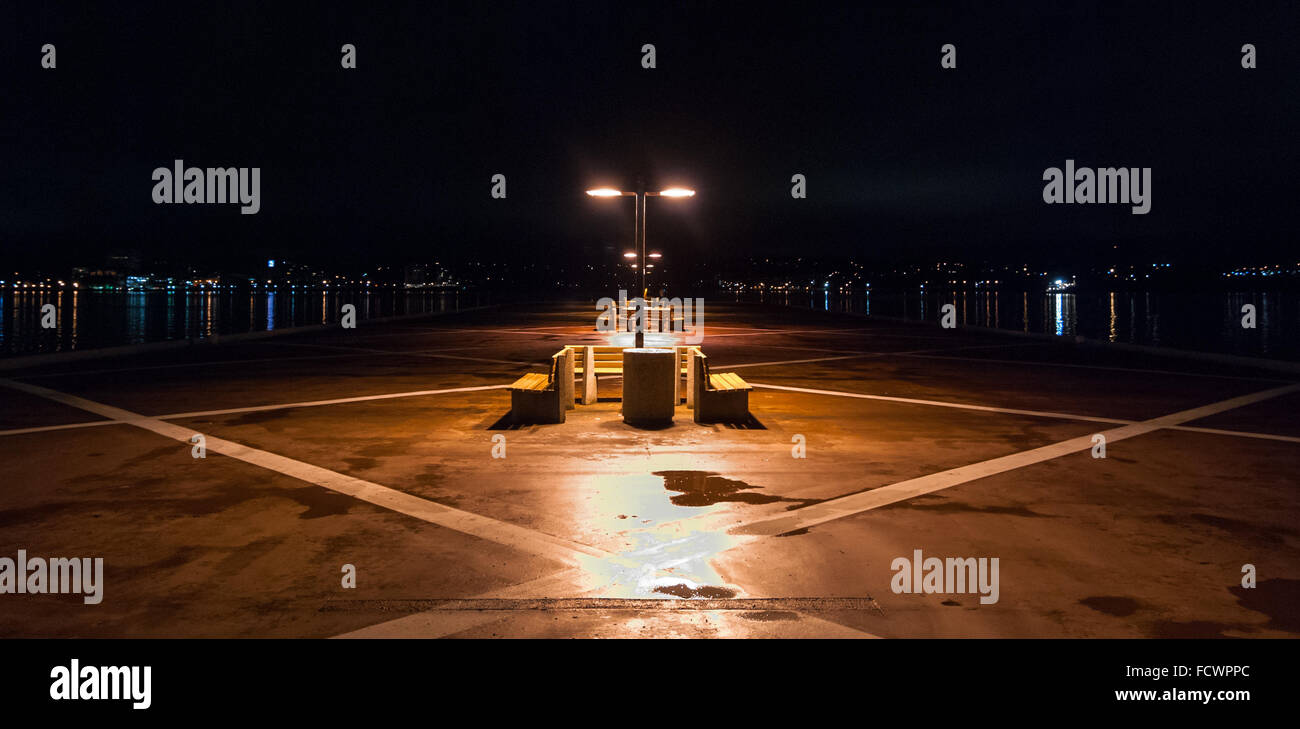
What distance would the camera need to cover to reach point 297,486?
779 centimetres

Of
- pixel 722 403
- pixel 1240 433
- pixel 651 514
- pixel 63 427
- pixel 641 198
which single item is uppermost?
pixel 641 198

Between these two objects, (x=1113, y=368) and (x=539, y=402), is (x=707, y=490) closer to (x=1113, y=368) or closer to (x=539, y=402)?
(x=539, y=402)

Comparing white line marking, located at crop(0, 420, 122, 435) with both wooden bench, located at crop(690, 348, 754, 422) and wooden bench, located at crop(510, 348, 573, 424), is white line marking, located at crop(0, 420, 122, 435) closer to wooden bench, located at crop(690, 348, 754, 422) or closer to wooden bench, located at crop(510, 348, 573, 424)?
wooden bench, located at crop(510, 348, 573, 424)

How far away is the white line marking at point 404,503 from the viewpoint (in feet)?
19.5

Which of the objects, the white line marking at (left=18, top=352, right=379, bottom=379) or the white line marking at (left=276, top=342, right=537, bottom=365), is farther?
the white line marking at (left=276, top=342, right=537, bottom=365)

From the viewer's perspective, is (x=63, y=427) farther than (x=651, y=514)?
Yes

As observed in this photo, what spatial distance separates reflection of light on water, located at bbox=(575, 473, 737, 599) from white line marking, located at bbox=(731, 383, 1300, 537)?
0.48 metres

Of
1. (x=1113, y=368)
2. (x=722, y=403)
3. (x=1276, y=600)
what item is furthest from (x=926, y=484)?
(x=1113, y=368)

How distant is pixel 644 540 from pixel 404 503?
7.64 feet

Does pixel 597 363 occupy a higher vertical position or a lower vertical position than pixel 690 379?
higher

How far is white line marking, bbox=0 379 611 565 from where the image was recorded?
596 centimetres

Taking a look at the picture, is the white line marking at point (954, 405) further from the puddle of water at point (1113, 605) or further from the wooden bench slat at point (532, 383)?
the puddle of water at point (1113, 605)

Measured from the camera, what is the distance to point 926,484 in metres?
7.98

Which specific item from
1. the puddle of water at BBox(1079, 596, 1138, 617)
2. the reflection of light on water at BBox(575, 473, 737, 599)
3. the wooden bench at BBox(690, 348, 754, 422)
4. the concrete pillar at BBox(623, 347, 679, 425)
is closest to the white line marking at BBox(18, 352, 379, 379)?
the concrete pillar at BBox(623, 347, 679, 425)
